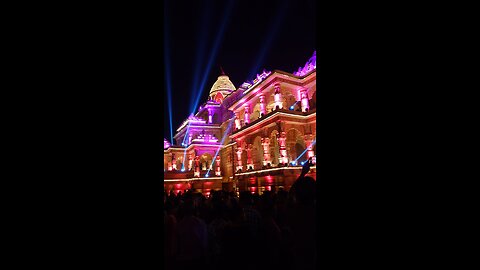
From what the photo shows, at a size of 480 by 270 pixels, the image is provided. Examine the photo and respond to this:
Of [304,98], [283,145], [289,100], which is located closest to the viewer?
[283,145]

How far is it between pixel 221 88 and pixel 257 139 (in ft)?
68.2

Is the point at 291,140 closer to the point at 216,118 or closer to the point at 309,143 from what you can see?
the point at 309,143

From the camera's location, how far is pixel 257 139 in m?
26.7

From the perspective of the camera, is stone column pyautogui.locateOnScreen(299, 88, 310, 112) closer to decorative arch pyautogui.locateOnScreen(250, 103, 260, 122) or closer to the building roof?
decorative arch pyautogui.locateOnScreen(250, 103, 260, 122)

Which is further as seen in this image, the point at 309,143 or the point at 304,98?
the point at 304,98

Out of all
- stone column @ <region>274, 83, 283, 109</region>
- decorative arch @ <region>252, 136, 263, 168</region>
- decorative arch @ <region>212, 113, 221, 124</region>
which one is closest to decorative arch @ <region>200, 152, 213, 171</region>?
decorative arch @ <region>212, 113, 221, 124</region>

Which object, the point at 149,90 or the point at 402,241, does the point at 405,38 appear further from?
the point at 149,90

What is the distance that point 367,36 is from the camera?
218 centimetres

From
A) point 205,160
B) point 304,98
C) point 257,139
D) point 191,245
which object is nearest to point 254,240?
point 191,245

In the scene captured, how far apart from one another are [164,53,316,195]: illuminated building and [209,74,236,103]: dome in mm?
4378

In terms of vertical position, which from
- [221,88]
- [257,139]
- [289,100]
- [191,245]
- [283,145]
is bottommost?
[191,245]

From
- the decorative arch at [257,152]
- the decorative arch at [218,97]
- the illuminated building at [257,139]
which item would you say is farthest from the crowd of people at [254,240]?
the decorative arch at [218,97]

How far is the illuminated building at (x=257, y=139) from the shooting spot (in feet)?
69.2

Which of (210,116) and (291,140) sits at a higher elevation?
(210,116)
